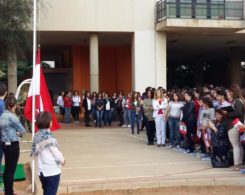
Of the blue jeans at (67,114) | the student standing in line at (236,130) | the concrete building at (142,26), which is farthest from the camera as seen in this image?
the blue jeans at (67,114)

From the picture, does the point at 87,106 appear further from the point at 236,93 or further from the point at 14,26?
the point at 236,93

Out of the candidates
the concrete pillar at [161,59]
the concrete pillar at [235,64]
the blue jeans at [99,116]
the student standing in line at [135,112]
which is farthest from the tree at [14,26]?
the concrete pillar at [235,64]

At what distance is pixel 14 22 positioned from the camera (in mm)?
16766

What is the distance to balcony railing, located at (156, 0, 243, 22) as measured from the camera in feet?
73.7

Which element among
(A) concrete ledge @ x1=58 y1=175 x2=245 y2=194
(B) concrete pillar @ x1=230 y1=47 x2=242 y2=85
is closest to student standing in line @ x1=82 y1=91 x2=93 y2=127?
(A) concrete ledge @ x1=58 y1=175 x2=245 y2=194

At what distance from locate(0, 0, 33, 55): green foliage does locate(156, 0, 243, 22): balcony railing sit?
24.3 ft

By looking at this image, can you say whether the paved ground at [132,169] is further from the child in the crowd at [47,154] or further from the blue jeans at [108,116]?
the blue jeans at [108,116]

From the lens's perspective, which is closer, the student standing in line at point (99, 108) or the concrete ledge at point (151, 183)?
the concrete ledge at point (151, 183)

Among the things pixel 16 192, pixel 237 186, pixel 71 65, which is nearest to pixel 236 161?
pixel 237 186

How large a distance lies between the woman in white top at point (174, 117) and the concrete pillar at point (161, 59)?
1114 cm

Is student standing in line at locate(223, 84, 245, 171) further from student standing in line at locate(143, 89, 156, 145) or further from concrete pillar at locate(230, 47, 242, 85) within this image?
concrete pillar at locate(230, 47, 242, 85)

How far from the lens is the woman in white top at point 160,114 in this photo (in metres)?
13.5

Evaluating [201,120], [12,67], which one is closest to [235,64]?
[12,67]

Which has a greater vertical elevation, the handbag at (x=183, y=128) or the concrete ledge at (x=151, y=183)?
the handbag at (x=183, y=128)
